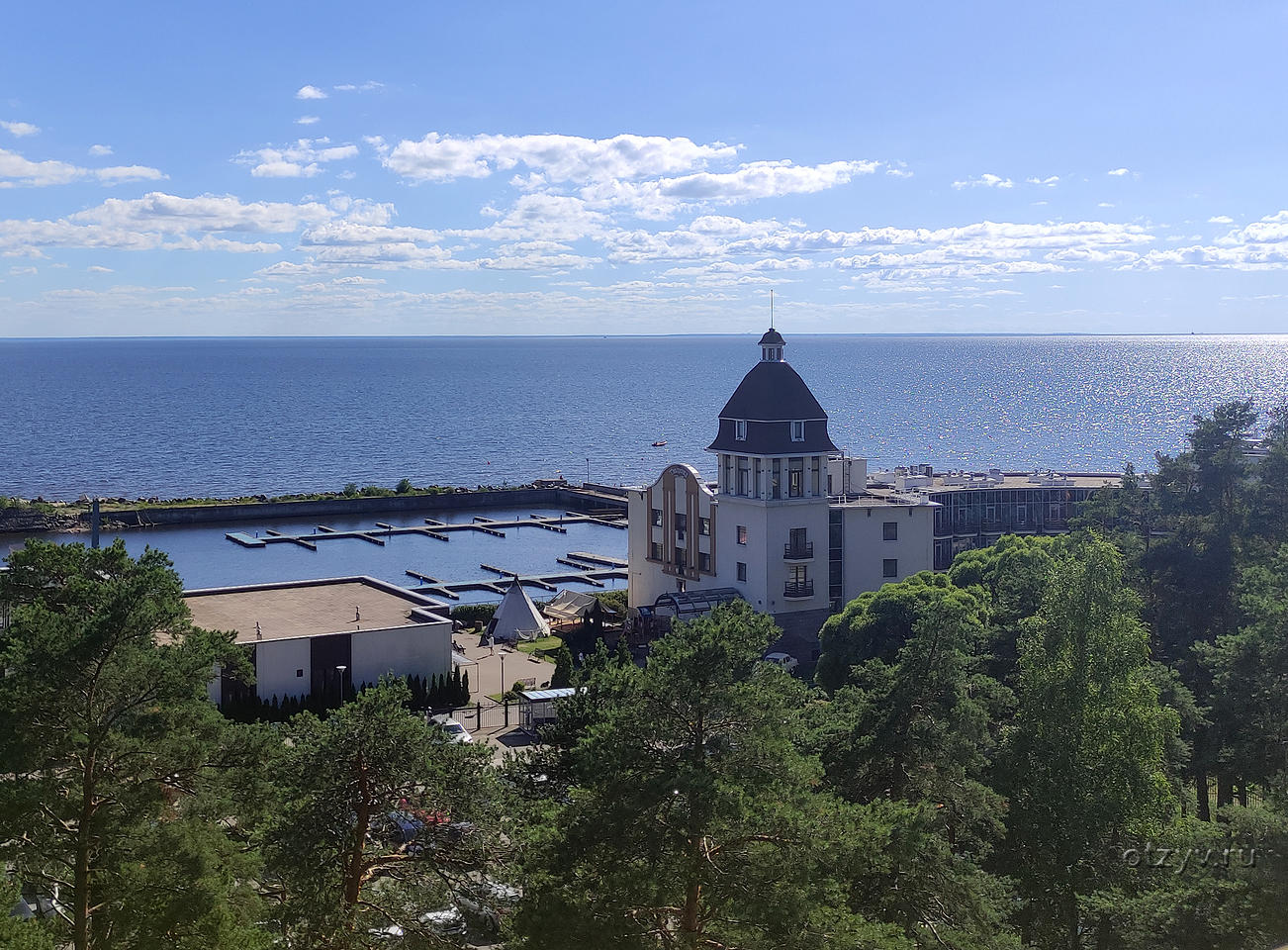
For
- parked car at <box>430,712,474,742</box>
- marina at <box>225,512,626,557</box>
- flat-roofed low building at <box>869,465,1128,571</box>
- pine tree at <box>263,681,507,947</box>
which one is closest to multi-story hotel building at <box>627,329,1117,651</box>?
flat-roofed low building at <box>869,465,1128,571</box>

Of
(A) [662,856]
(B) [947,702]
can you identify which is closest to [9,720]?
(A) [662,856]

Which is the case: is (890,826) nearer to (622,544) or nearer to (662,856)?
(662,856)

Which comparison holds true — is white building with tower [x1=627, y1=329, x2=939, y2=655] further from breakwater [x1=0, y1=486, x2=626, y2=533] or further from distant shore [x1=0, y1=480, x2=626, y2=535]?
distant shore [x1=0, y1=480, x2=626, y2=535]

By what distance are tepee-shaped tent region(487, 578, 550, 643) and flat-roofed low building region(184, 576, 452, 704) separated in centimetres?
638

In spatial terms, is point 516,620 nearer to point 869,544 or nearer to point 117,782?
point 869,544

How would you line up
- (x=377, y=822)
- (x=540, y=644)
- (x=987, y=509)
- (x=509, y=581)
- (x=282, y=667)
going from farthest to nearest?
(x=509, y=581), (x=987, y=509), (x=540, y=644), (x=282, y=667), (x=377, y=822)

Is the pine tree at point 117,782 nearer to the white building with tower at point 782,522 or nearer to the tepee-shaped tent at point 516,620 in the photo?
the white building with tower at point 782,522

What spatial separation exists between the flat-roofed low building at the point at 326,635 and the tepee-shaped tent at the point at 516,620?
6.38m

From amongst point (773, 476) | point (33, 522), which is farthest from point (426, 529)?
point (773, 476)

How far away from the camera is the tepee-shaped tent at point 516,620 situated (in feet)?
198

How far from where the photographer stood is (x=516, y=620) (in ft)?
199

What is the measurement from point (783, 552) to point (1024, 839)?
1261 inches

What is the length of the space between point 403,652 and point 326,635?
3.03 m

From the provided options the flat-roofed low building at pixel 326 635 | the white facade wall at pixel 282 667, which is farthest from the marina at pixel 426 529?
the white facade wall at pixel 282 667
